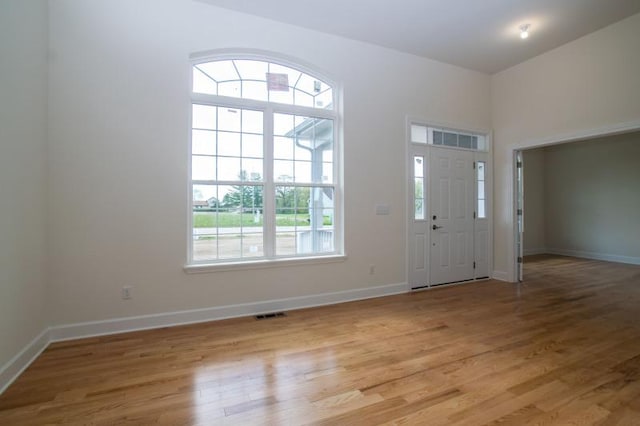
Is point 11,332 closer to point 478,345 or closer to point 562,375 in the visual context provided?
point 478,345

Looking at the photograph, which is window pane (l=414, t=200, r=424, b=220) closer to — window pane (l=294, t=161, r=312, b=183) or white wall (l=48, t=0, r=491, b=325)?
white wall (l=48, t=0, r=491, b=325)

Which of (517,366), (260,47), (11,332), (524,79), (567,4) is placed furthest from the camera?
(524,79)

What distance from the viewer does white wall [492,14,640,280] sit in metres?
3.71

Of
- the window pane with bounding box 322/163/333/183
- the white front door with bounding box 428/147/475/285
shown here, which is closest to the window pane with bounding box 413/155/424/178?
the white front door with bounding box 428/147/475/285

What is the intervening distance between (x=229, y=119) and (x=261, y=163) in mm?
625

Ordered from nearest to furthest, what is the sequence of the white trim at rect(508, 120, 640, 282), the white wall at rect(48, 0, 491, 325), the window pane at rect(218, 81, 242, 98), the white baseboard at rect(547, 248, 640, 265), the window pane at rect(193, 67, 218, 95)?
the white wall at rect(48, 0, 491, 325) → the window pane at rect(193, 67, 218, 95) → the window pane at rect(218, 81, 242, 98) → the white trim at rect(508, 120, 640, 282) → the white baseboard at rect(547, 248, 640, 265)

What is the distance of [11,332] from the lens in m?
2.21

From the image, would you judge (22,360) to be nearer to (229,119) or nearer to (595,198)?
(229,119)

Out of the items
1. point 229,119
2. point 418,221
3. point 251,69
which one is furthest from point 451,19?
point 229,119

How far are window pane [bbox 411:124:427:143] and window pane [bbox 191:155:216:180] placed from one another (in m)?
2.92

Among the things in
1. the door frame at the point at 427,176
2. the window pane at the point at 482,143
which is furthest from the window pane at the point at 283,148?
the window pane at the point at 482,143

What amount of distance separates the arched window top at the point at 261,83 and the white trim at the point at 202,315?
98.0 inches

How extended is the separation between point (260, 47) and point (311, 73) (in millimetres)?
725

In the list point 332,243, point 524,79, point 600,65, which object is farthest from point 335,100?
point 600,65
